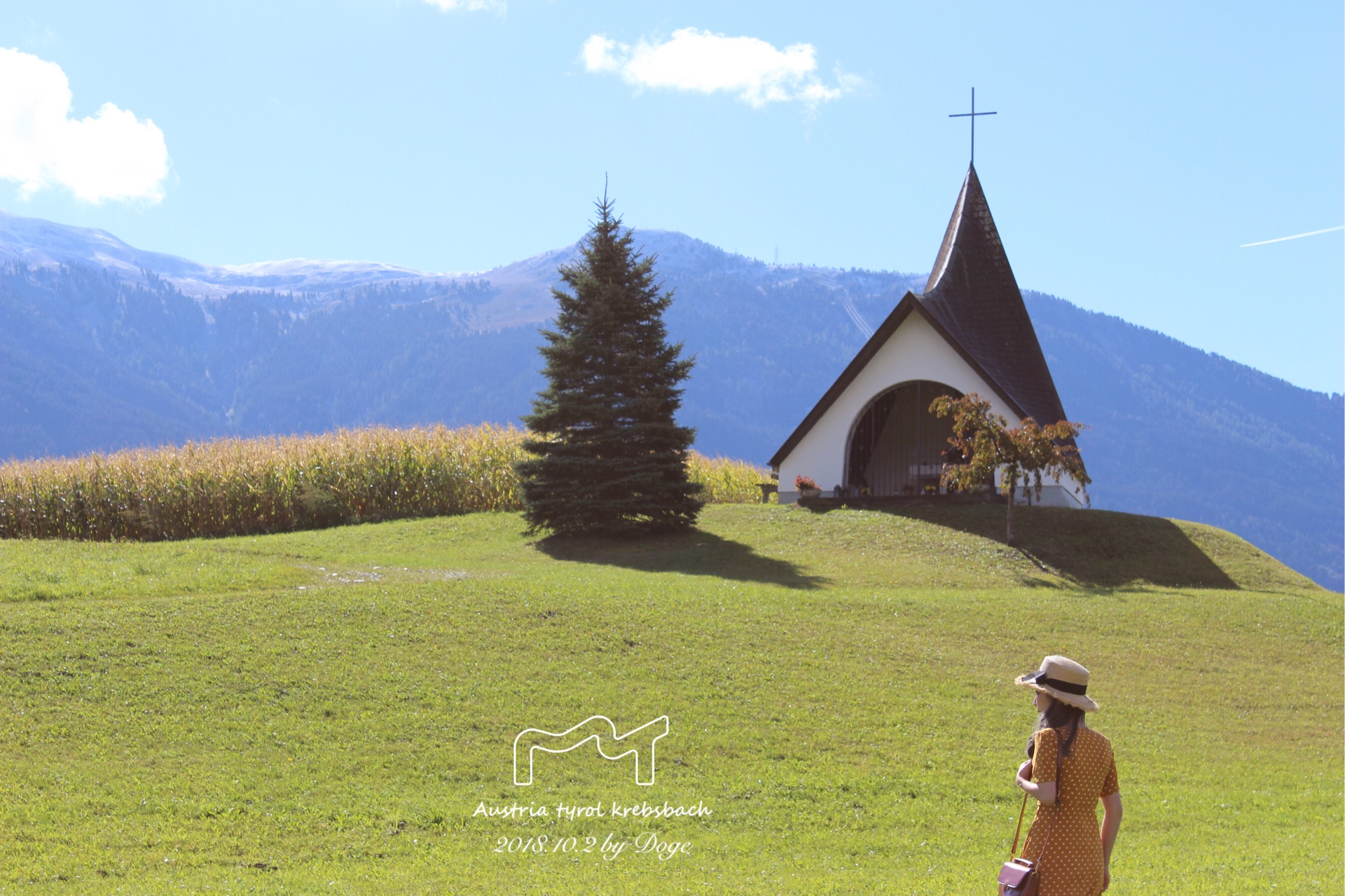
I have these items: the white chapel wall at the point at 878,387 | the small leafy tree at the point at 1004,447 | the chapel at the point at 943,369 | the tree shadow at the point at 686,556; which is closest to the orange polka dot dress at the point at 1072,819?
the tree shadow at the point at 686,556

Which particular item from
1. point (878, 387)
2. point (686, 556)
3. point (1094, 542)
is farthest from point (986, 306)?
point (686, 556)

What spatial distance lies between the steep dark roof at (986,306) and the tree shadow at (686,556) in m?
7.97

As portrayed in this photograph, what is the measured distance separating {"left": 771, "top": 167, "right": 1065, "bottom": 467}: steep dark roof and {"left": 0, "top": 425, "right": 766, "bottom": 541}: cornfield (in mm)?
8136

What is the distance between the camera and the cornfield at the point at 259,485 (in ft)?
79.9

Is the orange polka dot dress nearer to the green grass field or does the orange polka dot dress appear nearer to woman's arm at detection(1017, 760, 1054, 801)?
woman's arm at detection(1017, 760, 1054, 801)

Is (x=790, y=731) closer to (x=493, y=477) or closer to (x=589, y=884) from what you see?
(x=589, y=884)

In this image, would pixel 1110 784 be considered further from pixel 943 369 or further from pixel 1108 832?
pixel 943 369

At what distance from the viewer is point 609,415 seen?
22.9m

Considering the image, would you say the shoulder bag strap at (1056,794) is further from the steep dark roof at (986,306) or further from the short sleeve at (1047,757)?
the steep dark roof at (986,306)

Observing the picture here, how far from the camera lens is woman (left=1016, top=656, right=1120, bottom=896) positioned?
5.01m

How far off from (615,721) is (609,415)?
1333 centimetres

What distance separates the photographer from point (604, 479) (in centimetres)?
2278

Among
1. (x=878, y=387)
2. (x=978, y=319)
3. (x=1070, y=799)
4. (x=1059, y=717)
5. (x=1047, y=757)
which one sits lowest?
(x=1070, y=799)

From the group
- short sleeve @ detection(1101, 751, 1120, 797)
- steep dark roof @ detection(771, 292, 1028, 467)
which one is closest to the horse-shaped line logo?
short sleeve @ detection(1101, 751, 1120, 797)
